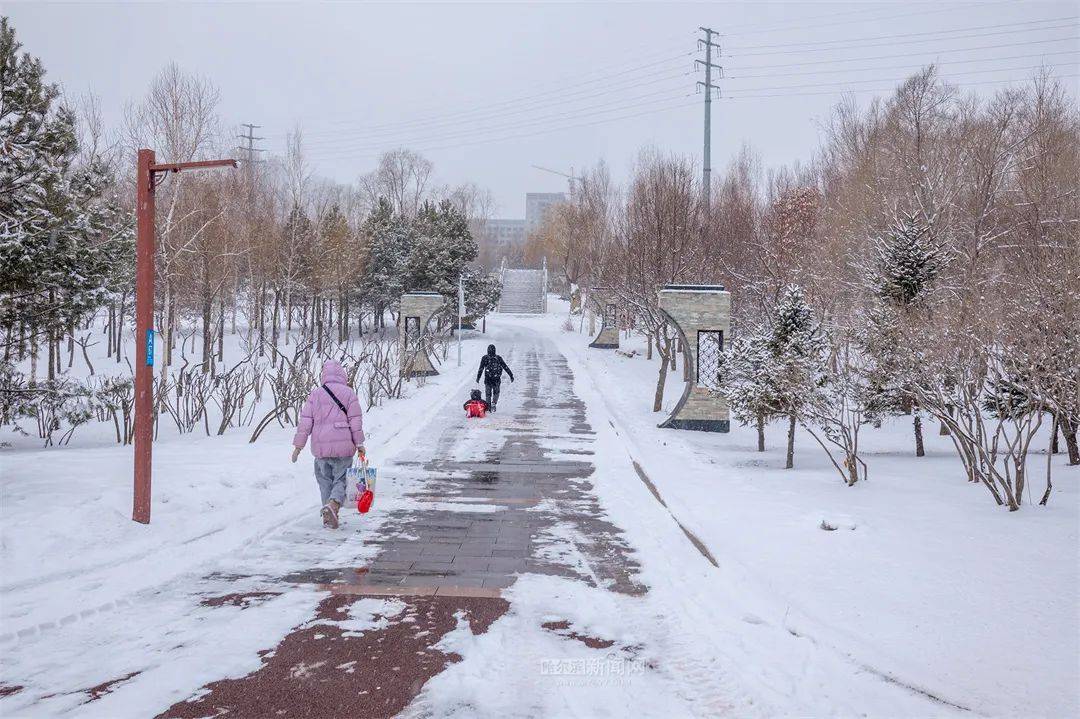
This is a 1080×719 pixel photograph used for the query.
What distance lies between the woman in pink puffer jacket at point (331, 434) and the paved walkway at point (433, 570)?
744 mm

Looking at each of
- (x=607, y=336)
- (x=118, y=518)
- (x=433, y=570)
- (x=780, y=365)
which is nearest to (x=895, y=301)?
(x=780, y=365)

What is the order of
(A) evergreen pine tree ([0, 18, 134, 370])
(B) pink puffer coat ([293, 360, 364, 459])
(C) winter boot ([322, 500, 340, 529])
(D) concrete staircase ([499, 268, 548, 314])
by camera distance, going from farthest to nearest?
(D) concrete staircase ([499, 268, 548, 314]) → (A) evergreen pine tree ([0, 18, 134, 370]) → (B) pink puffer coat ([293, 360, 364, 459]) → (C) winter boot ([322, 500, 340, 529])

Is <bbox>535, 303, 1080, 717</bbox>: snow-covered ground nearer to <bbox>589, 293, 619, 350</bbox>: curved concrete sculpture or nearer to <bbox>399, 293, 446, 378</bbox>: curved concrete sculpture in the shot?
<bbox>399, 293, 446, 378</bbox>: curved concrete sculpture

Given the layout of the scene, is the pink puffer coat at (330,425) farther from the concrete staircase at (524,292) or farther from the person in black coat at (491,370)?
the concrete staircase at (524,292)

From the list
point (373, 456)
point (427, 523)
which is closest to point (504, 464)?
point (373, 456)

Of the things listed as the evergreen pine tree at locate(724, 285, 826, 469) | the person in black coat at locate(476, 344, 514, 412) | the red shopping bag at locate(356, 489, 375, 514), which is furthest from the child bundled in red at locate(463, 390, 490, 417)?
the red shopping bag at locate(356, 489, 375, 514)

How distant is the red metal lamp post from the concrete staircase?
63.0 meters

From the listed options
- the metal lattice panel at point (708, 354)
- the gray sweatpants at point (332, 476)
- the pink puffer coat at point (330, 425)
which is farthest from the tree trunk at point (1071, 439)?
the gray sweatpants at point (332, 476)

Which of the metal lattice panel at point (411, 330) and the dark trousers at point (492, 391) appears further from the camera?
the metal lattice panel at point (411, 330)

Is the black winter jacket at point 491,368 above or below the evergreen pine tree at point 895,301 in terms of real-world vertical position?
below

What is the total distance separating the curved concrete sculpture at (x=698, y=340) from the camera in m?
17.3

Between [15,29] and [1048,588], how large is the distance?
1525 centimetres

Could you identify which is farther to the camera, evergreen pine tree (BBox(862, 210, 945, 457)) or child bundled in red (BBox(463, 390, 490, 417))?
child bundled in red (BBox(463, 390, 490, 417))

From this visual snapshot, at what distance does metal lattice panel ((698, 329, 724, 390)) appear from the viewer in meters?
17.3
